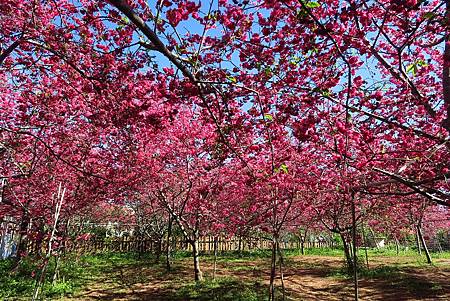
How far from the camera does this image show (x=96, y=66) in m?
4.86

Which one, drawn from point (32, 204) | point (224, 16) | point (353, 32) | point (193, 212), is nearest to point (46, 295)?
point (32, 204)

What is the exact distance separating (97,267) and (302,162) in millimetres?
10859

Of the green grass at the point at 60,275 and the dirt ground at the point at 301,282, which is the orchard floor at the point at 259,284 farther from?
the green grass at the point at 60,275

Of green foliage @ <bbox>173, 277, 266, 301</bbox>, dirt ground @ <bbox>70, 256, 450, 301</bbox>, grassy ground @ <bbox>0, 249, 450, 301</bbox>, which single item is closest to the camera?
green foliage @ <bbox>173, 277, 266, 301</bbox>

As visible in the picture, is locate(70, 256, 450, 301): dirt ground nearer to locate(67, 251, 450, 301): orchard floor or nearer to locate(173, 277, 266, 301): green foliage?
locate(67, 251, 450, 301): orchard floor

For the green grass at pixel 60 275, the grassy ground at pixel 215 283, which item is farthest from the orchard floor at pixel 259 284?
the green grass at pixel 60 275

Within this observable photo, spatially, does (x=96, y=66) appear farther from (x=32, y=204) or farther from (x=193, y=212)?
(x=193, y=212)

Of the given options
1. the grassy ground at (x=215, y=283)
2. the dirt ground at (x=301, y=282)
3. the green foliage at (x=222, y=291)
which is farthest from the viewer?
the dirt ground at (x=301, y=282)

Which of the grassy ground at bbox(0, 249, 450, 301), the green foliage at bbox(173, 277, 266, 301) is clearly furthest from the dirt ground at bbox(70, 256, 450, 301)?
the green foliage at bbox(173, 277, 266, 301)

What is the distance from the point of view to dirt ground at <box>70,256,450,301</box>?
9.10m

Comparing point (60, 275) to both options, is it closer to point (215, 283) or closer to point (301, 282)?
point (215, 283)

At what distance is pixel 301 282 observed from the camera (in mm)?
11219

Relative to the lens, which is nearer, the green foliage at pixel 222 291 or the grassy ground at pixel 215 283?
the green foliage at pixel 222 291

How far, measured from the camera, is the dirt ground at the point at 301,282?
9.10 meters
